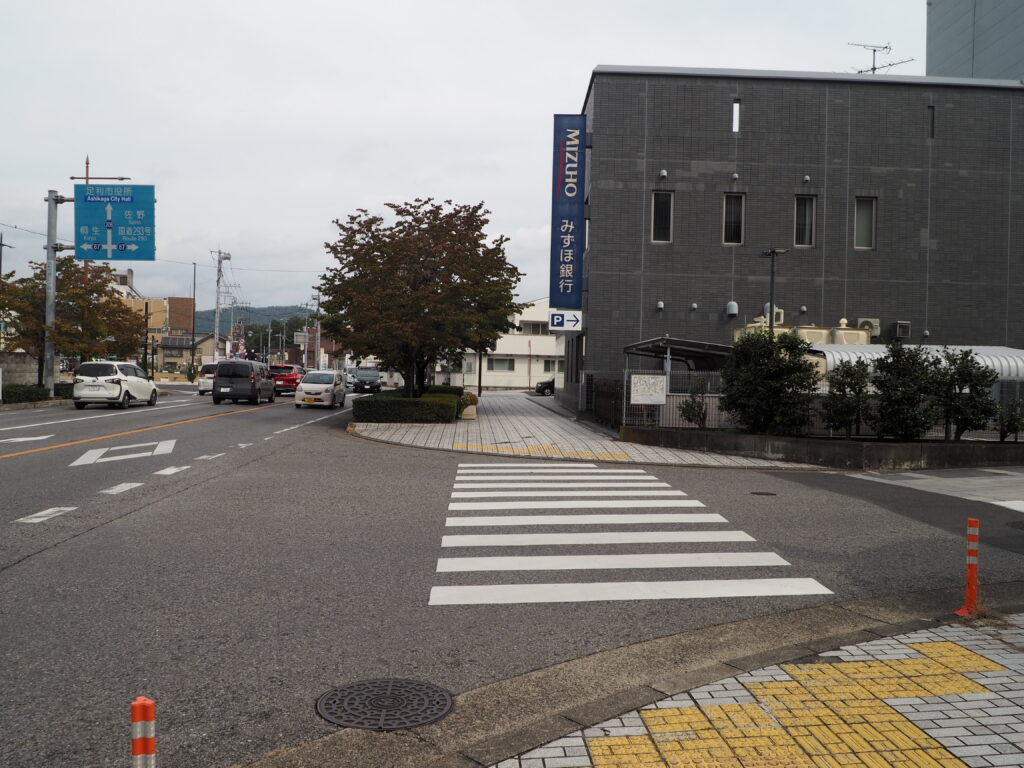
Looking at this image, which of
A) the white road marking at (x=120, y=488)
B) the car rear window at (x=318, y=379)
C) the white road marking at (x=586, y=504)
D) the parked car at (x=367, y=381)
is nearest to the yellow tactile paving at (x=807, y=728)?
the white road marking at (x=586, y=504)

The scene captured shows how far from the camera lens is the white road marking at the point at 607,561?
287 inches

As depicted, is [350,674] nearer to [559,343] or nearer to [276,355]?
[559,343]

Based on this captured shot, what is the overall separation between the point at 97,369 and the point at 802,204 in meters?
26.1

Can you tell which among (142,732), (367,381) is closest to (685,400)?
(142,732)

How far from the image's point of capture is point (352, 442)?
19453 millimetres

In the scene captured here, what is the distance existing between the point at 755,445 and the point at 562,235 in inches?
528

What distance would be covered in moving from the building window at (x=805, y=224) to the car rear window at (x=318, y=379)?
1971cm

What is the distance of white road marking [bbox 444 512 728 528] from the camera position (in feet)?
30.8

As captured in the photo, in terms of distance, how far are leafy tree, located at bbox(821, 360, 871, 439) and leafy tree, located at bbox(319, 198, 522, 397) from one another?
12.4m

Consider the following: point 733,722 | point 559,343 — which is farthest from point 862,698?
point 559,343

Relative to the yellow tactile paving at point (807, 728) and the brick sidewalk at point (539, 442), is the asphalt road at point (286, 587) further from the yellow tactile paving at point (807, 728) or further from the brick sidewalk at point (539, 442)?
the brick sidewalk at point (539, 442)

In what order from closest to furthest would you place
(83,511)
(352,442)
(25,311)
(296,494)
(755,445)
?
(83,511), (296,494), (755,445), (352,442), (25,311)

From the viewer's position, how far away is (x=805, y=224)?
1139 inches

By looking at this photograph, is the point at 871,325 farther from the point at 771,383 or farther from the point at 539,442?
the point at 539,442
